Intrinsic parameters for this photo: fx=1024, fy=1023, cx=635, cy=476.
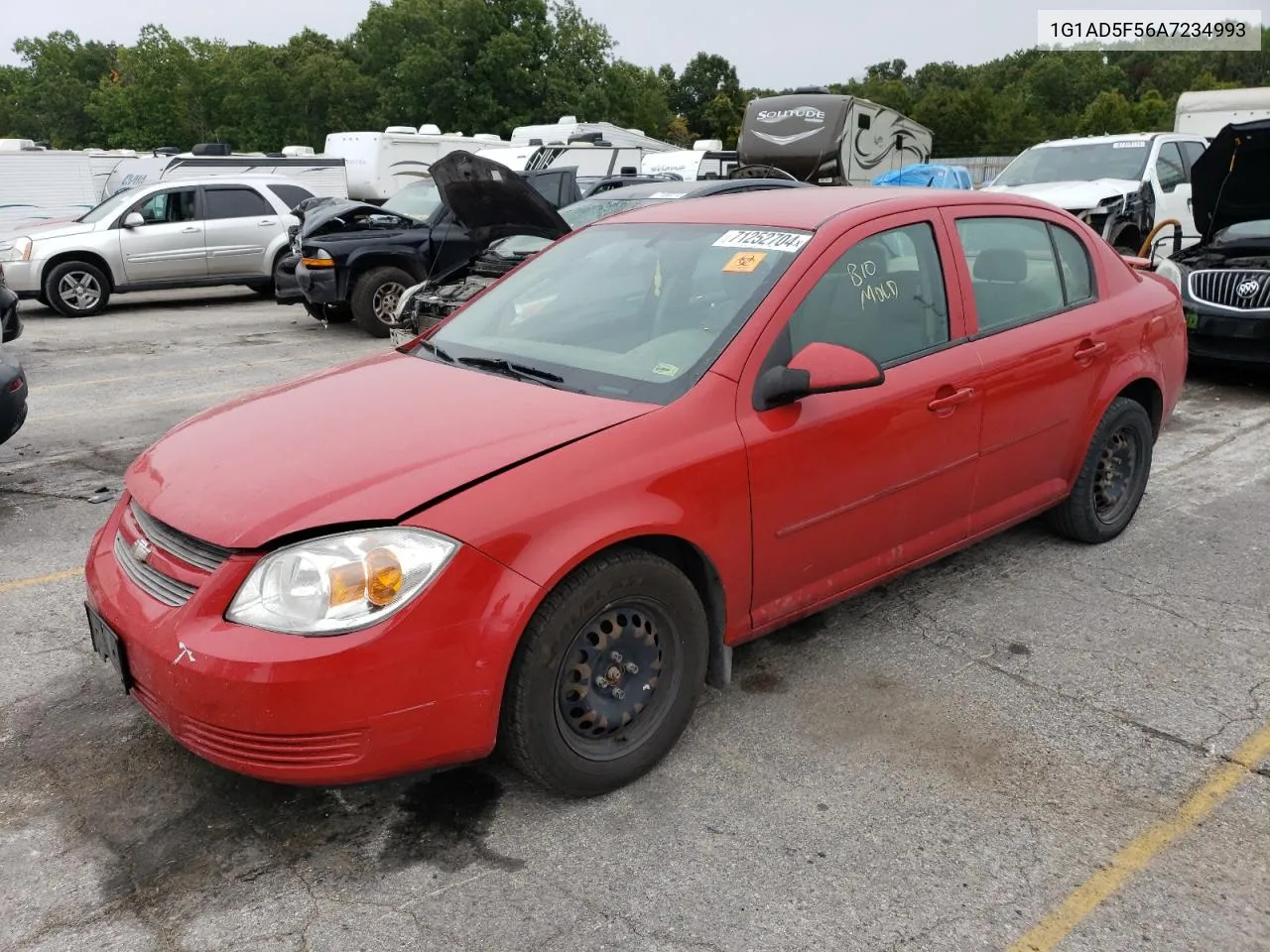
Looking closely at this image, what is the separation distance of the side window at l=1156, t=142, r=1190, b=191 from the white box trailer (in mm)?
6488

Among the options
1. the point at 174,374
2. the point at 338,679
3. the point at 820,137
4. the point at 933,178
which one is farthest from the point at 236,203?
the point at 338,679

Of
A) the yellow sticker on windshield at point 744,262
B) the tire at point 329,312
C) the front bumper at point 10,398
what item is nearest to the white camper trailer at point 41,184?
the tire at point 329,312

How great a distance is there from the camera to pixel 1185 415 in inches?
292

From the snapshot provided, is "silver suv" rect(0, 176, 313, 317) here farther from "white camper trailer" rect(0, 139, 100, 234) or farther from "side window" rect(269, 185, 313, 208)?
"white camper trailer" rect(0, 139, 100, 234)

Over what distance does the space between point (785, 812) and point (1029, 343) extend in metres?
2.14

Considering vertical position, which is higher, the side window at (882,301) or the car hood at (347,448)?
the side window at (882,301)

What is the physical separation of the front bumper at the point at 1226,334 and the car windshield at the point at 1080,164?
4388 mm

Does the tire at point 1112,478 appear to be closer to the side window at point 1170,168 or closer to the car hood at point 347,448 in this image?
the car hood at point 347,448

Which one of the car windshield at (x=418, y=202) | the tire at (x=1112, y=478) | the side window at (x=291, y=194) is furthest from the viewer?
the side window at (x=291, y=194)

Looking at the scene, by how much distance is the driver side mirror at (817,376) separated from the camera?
9.83 feet

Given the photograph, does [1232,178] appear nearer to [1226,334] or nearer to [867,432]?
[1226,334]

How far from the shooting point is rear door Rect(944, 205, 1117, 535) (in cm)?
383

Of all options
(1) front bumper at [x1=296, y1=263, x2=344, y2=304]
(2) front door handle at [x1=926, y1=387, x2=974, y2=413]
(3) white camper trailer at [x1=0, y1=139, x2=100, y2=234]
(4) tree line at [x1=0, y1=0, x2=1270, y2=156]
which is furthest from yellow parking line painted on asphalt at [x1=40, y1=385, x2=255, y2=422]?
(4) tree line at [x1=0, y1=0, x2=1270, y2=156]

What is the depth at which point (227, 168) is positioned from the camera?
59.7ft
